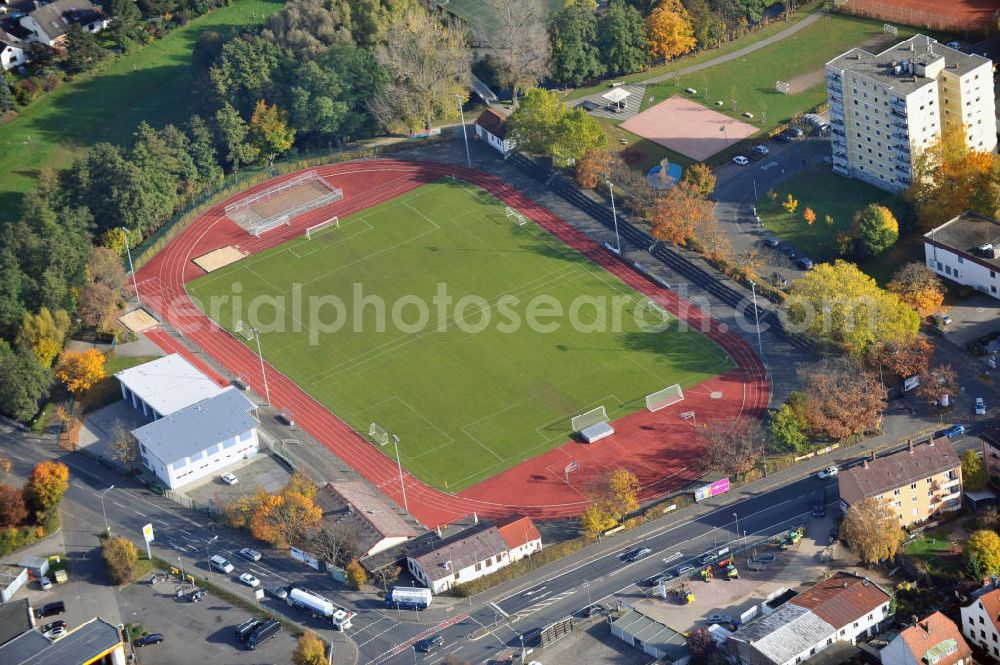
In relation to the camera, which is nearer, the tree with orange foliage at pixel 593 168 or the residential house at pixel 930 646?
the residential house at pixel 930 646

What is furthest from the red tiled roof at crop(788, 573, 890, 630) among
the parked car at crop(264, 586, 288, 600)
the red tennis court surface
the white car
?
the red tennis court surface

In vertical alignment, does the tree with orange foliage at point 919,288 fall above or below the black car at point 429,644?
above

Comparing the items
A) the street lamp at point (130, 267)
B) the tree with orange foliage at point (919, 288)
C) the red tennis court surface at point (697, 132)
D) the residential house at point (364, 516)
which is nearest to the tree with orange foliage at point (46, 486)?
the residential house at point (364, 516)

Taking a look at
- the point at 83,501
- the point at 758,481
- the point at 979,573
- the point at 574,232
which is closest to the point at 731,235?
the point at 574,232

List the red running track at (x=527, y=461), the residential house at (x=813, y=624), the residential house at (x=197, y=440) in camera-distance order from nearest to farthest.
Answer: the residential house at (x=813, y=624) → the red running track at (x=527, y=461) → the residential house at (x=197, y=440)

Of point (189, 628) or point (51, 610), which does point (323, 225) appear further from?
point (189, 628)

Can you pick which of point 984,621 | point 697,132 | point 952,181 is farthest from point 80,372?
point 952,181

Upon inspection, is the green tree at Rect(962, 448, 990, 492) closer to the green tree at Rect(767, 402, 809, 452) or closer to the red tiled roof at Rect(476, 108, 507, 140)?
the green tree at Rect(767, 402, 809, 452)

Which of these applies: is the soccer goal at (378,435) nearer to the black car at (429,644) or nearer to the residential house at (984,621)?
the black car at (429,644)
